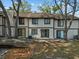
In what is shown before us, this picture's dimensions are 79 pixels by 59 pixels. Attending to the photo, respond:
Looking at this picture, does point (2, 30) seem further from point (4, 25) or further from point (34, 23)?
point (34, 23)

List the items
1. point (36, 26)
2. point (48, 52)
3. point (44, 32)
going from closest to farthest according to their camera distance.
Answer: point (48, 52), point (36, 26), point (44, 32)

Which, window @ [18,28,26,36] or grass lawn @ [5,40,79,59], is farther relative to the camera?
window @ [18,28,26,36]

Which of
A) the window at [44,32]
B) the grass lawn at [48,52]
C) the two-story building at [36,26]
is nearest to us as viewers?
the grass lawn at [48,52]

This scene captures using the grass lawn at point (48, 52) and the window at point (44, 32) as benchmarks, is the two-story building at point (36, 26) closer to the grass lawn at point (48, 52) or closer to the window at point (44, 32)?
the window at point (44, 32)

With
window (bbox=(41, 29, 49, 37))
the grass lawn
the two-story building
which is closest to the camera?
the grass lawn

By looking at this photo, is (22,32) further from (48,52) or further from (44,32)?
(48,52)

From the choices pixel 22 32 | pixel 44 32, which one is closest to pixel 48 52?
pixel 44 32

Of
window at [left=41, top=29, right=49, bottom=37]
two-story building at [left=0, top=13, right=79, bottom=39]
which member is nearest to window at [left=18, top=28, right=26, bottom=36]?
two-story building at [left=0, top=13, right=79, bottom=39]

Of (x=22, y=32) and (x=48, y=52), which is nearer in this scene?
(x=48, y=52)

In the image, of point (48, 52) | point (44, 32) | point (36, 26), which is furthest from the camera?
point (44, 32)

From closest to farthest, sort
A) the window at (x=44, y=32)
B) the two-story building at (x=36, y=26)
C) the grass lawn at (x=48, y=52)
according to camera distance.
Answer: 1. the grass lawn at (x=48, y=52)
2. the two-story building at (x=36, y=26)
3. the window at (x=44, y=32)

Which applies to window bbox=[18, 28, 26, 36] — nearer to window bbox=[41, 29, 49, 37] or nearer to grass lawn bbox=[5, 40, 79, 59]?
window bbox=[41, 29, 49, 37]

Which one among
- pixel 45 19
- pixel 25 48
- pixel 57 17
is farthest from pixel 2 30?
pixel 25 48

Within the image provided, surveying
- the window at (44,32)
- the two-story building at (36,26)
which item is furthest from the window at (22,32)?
the window at (44,32)
